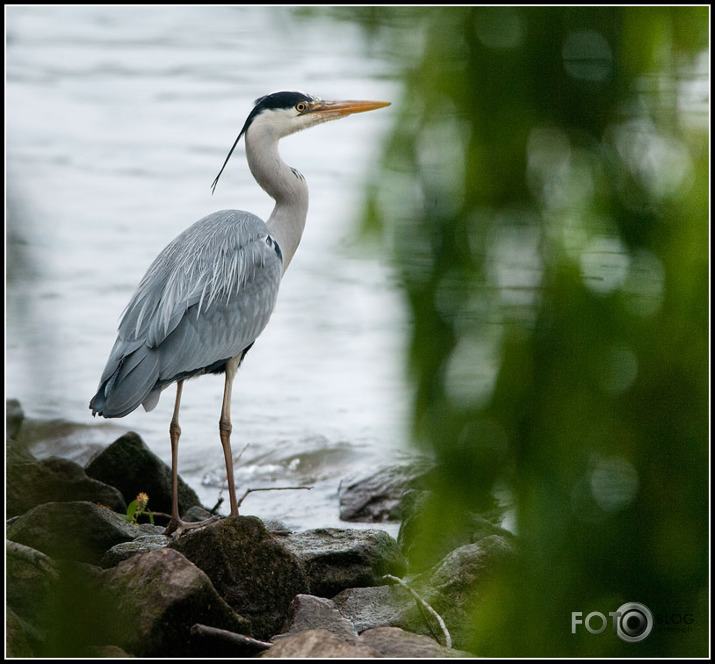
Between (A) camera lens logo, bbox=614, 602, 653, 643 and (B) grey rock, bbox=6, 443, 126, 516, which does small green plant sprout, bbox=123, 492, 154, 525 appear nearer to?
(B) grey rock, bbox=6, 443, 126, 516

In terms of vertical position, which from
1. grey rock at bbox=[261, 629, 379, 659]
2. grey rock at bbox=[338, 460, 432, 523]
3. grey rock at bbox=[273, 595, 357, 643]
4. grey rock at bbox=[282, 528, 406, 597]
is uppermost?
grey rock at bbox=[261, 629, 379, 659]

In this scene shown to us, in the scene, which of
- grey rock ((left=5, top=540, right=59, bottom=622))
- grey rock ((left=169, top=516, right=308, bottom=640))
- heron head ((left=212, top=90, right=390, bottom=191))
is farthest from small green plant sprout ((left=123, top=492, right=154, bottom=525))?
heron head ((left=212, top=90, right=390, bottom=191))

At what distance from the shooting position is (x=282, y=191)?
630 centimetres

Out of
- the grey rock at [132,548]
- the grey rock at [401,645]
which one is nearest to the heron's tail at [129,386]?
the grey rock at [132,548]

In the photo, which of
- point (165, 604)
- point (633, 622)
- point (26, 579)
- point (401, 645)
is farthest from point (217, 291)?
point (633, 622)

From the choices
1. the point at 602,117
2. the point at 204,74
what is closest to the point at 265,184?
the point at 204,74

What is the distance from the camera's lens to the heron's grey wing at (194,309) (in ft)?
16.7

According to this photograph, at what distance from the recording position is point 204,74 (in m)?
1.92

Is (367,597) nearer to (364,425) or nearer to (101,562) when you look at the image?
(101,562)

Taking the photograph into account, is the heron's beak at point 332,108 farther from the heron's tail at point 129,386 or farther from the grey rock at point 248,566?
the grey rock at point 248,566

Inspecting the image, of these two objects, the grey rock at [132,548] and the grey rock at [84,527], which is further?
the grey rock at [132,548]

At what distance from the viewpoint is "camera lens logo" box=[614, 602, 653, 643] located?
4.15ft

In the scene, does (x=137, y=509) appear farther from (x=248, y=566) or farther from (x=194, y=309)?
(x=248, y=566)

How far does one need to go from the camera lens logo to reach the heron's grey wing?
3986mm
